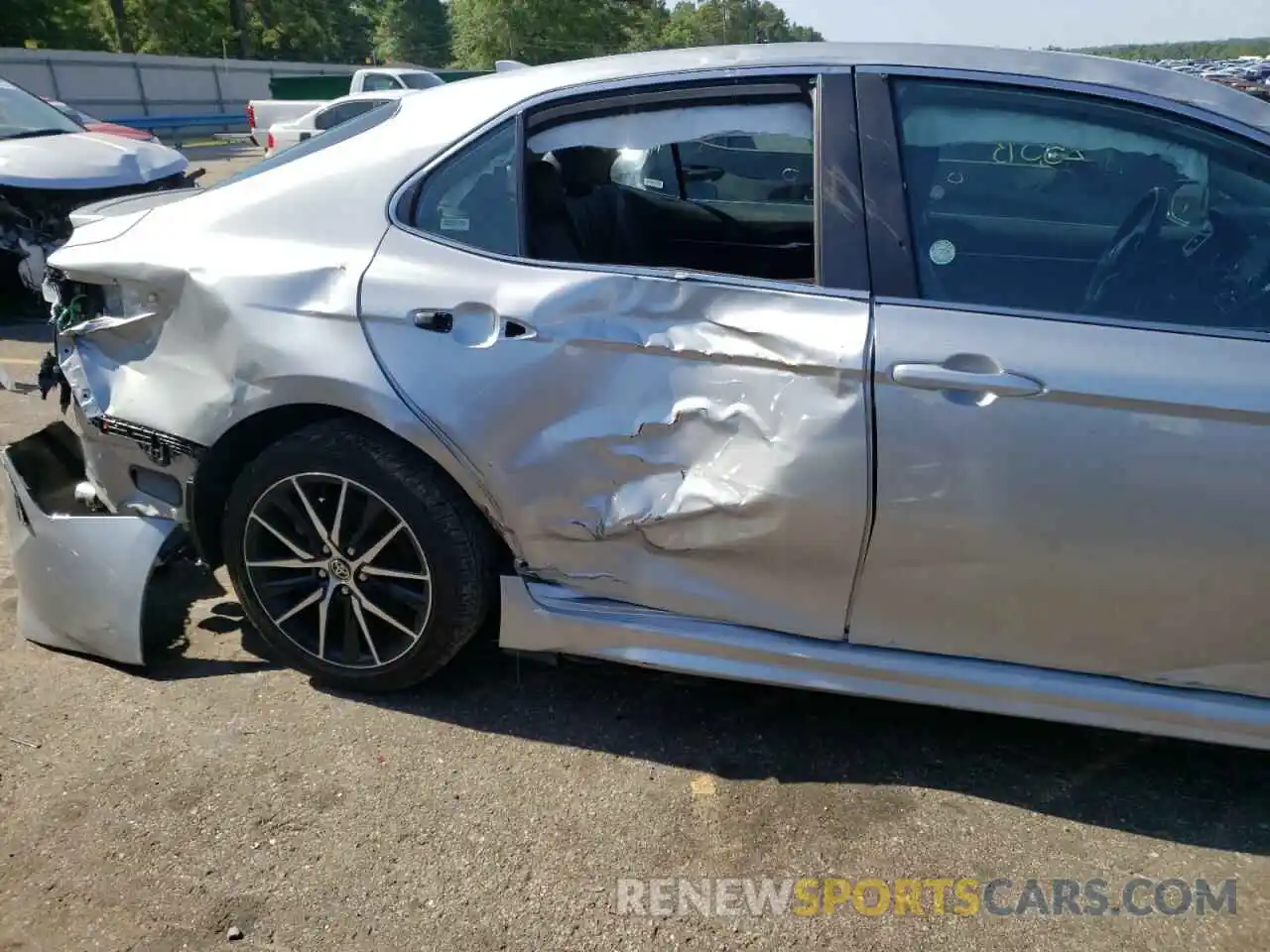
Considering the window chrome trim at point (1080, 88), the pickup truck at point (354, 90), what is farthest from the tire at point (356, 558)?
the pickup truck at point (354, 90)

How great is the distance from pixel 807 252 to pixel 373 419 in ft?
4.11

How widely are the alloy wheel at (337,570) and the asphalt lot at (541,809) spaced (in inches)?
8.0

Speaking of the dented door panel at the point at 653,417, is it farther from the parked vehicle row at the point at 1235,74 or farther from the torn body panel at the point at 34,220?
the torn body panel at the point at 34,220

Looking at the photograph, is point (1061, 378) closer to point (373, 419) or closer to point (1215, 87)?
point (1215, 87)

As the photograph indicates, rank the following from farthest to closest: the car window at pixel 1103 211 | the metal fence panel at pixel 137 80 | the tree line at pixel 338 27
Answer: the tree line at pixel 338 27 → the metal fence panel at pixel 137 80 → the car window at pixel 1103 211

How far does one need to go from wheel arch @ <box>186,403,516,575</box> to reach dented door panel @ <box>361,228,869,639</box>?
Result: 13 cm

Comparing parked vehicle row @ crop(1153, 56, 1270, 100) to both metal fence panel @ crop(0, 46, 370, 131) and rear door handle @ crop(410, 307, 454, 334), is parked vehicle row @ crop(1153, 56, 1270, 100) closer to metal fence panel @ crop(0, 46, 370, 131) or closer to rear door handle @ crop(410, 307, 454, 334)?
rear door handle @ crop(410, 307, 454, 334)

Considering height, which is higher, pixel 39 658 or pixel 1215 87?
pixel 1215 87

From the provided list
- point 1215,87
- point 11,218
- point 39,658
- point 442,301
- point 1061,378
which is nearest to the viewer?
point 1061,378

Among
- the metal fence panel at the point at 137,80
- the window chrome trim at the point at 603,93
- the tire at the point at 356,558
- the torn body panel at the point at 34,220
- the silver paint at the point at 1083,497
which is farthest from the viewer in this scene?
the metal fence panel at the point at 137,80

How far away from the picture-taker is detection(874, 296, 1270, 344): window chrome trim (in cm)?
211

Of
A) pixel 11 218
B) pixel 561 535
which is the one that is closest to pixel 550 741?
pixel 561 535

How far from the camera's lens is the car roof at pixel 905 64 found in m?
2.22

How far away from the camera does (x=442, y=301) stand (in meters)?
2.44
